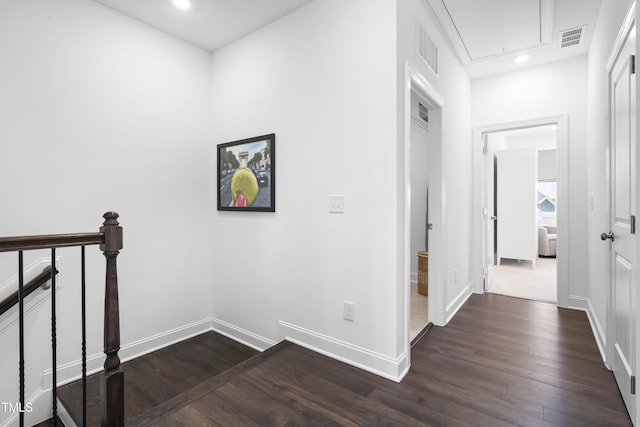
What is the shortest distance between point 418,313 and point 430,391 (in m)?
1.51

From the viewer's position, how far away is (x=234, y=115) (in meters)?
3.11

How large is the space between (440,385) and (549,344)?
122 cm

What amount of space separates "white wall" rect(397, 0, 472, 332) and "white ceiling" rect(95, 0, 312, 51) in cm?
92

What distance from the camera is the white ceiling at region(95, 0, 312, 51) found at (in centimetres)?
254

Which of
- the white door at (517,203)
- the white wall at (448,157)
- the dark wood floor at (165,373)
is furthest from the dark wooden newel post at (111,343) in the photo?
the white door at (517,203)

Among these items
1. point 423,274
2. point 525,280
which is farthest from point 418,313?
point 525,280

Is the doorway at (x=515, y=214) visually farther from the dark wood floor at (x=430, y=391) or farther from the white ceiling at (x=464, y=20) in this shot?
the dark wood floor at (x=430, y=391)

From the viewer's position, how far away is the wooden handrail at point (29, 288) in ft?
6.41

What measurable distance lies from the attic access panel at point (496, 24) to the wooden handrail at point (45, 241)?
287 cm

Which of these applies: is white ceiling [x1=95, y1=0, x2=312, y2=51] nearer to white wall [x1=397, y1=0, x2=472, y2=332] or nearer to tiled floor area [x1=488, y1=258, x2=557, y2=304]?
white wall [x1=397, y1=0, x2=472, y2=332]

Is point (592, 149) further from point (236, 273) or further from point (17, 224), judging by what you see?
point (17, 224)

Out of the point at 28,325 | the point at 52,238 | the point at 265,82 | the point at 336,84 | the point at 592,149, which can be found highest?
the point at 265,82

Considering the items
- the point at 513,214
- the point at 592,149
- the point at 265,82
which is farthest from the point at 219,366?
the point at 513,214

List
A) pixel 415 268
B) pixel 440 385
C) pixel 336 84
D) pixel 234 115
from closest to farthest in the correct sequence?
1. pixel 440 385
2. pixel 336 84
3. pixel 234 115
4. pixel 415 268
